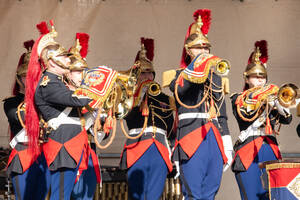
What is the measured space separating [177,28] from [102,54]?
935 millimetres

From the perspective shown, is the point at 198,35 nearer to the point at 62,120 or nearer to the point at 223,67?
the point at 223,67

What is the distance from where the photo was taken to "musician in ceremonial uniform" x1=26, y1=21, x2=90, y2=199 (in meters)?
4.95

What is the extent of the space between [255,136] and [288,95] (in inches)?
26.2

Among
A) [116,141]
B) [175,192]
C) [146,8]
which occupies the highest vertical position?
[146,8]

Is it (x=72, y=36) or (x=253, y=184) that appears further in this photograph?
(x=72, y=36)

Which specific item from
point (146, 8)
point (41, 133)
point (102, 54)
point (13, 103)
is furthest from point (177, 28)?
point (41, 133)

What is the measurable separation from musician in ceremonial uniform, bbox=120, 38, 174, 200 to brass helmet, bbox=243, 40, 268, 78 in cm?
82

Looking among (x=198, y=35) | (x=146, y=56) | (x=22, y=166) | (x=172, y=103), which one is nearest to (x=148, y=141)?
(x=172, y=103)

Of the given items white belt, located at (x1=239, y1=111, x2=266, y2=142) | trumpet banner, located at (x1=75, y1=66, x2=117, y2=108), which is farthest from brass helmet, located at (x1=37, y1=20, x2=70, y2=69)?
white belt, located at (x1=239, y1=111, x2=266, y2=142)

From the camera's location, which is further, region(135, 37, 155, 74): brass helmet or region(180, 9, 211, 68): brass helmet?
region(135, 37, 155, 74): brass helmet

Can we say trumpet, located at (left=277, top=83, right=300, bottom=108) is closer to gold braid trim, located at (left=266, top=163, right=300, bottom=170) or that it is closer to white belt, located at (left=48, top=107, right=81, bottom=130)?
gold braid trim, located at (left=266, top=163, right=300, bottom=170)

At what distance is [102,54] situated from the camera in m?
7.81

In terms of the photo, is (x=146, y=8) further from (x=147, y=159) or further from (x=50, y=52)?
(x=50, y=52)

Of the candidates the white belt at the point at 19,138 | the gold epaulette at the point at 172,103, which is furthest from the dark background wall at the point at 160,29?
the white belt at the point at 19,138
